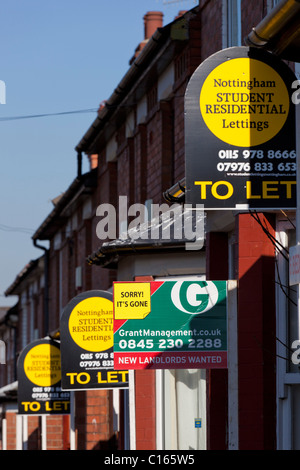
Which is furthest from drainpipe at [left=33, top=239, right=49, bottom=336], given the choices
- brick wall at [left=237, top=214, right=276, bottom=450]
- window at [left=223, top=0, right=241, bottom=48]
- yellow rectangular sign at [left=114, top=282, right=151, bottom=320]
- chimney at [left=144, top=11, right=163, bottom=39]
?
brick wall at [left=237, top=214, right=276, bottom=450]

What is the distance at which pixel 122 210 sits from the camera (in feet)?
76.9

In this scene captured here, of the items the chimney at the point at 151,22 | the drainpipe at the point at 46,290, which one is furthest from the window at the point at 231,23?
the drainpipe at the point at 46,290

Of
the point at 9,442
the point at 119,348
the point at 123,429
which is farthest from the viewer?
the point at 9,442

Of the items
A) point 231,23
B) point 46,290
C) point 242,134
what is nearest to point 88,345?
point 231,23

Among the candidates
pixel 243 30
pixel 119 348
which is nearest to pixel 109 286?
pixel 243 30

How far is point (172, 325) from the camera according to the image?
11.4m

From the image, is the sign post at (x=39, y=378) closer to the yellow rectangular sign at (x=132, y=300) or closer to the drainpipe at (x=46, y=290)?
the yellow rectangular sign at (x=132, y=300)

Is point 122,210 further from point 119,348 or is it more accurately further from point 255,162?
point 255,162

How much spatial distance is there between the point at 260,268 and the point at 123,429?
8306 millimetres

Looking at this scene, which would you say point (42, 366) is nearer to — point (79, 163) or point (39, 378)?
point (39, 378)

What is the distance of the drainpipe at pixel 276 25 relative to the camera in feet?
26.1

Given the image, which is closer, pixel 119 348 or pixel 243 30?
pixel 119 348

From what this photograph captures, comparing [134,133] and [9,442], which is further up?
[134,133]

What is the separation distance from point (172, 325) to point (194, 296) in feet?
1.34
